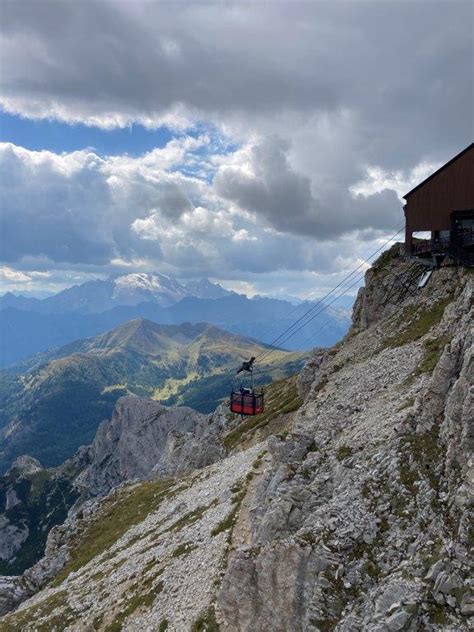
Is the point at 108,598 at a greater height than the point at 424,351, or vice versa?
the point at 424,351

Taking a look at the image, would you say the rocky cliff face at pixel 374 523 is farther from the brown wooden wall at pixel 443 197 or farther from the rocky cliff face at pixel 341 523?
the brown wooden wall at pixel 443 197

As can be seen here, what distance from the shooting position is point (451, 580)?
17969 mm

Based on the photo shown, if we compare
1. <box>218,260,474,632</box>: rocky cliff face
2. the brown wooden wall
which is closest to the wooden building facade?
the brown wooden wall

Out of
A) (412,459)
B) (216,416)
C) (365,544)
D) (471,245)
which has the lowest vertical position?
(216,416)

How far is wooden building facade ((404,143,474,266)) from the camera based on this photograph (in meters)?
56.9

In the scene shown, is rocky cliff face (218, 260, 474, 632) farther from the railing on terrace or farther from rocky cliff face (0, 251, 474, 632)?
the railing on terrace

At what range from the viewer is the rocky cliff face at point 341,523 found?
20000mm

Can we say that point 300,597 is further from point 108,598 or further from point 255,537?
point 108,598

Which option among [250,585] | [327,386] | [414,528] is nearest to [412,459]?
[414,528]

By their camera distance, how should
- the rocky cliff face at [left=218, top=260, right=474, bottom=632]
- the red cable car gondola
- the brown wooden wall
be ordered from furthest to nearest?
the brown wooden wall < the red cable car gondola < the rocky cliff face at [left=218, top=260, right=474, bottom=632]

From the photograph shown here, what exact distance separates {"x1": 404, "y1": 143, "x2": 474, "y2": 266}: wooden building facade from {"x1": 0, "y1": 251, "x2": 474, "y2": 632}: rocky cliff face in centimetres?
513

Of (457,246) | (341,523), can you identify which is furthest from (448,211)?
(341,523)

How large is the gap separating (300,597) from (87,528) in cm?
6812

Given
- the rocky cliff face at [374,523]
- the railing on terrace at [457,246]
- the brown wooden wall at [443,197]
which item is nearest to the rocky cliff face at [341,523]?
the rocky cliff face at [374,523]
